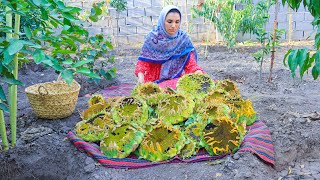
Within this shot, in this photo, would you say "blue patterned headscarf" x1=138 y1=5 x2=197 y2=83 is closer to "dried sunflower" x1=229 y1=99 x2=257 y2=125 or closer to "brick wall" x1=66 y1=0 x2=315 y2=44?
"dried sunflower" x1=229 y1=99 x2=257 y2=125

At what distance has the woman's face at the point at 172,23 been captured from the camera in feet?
12.6

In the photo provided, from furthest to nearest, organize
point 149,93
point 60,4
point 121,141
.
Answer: point 149,93, point 121,141, point 60,4

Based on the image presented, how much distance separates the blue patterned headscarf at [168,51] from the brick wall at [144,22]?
3.86 metres

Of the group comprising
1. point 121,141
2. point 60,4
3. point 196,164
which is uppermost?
point 60,4

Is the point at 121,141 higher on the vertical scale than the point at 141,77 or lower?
lower

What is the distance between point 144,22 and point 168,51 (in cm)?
413

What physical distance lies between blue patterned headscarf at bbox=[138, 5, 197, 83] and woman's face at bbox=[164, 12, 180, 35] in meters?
0.06

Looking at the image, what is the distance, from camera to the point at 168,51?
159 inches

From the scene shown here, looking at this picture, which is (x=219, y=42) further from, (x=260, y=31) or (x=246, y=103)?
(x=246, y=103)

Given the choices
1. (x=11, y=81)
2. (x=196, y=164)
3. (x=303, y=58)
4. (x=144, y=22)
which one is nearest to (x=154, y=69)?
(x=196, y=164)

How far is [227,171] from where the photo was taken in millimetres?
2309

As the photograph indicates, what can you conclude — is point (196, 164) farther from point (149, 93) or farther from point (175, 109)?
point (149, 93)

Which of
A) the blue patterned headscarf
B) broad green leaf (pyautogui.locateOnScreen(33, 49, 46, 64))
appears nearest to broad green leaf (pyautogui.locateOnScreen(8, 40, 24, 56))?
broad green leaf (pyautogui.locateOnScreen(33, 49, 46, 64))

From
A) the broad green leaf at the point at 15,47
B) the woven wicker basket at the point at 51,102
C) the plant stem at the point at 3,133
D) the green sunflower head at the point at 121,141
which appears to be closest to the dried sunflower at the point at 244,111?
the green sunflower head at the point at 121,141
